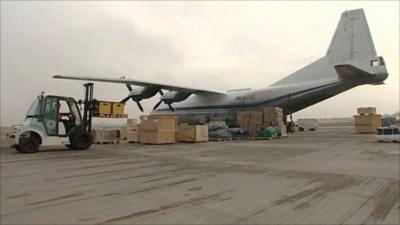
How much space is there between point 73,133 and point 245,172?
477 inches

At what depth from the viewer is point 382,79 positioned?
89.0 feet

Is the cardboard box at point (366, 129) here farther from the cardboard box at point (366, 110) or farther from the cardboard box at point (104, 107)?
the cardboard box at point (104, 107)

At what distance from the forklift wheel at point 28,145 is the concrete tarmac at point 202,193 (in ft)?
19.0

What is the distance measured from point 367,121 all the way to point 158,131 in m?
22.8

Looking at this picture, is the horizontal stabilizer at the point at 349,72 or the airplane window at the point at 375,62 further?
the airplane window at the point at 375,62

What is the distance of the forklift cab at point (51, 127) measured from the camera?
17688 mm

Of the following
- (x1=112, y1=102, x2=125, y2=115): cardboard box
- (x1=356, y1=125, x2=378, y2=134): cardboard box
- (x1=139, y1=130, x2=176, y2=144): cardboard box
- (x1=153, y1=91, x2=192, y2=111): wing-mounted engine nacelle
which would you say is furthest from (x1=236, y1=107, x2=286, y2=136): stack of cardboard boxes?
(x1=112, y1=102, x2=125, y2=115): cardboard box

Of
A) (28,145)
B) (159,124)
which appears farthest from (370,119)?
(28,145)

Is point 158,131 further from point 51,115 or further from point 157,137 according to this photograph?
point 51,115

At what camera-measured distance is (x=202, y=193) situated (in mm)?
7488

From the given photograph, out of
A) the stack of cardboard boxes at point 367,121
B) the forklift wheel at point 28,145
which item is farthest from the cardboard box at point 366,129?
the forklift wheel at point 28,145

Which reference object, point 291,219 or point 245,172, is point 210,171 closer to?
point 245,172

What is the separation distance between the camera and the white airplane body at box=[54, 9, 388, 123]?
27547mm

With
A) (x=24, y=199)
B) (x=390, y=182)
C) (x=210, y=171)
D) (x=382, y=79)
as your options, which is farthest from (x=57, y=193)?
(x=382, y=79)
